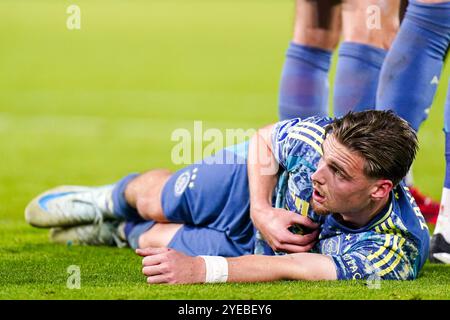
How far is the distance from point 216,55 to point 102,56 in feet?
5.23

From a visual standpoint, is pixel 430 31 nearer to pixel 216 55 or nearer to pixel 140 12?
pixel 216 55

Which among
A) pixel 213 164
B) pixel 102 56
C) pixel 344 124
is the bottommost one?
pixel 102 56

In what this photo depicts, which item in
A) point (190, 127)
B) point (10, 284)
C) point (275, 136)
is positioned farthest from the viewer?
point (190, 127)

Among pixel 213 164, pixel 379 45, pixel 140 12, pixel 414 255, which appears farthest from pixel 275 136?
pixel 140 12

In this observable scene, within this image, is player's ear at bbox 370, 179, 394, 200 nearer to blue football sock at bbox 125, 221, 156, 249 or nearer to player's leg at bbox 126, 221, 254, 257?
player's leg at bbox 126, 221, 254, 257

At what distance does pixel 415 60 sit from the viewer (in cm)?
432

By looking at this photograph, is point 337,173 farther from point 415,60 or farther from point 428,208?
point 428,208

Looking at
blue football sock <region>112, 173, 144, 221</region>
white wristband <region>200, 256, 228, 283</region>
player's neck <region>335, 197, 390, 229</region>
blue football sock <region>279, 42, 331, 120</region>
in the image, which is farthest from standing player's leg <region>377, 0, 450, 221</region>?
white wristband <region>200, 256, 228, 283</region>

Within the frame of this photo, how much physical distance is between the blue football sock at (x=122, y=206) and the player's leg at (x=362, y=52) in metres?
1.00

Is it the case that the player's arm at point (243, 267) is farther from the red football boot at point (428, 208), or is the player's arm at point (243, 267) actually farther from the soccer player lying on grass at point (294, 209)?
the red football boot at point (428, 208)

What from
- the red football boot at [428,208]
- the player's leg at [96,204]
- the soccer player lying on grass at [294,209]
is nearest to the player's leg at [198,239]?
the soccer player lying on grass at [294,209]

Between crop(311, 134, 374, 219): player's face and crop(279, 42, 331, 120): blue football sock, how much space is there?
1.44 meters

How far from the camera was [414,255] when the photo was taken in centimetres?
369
